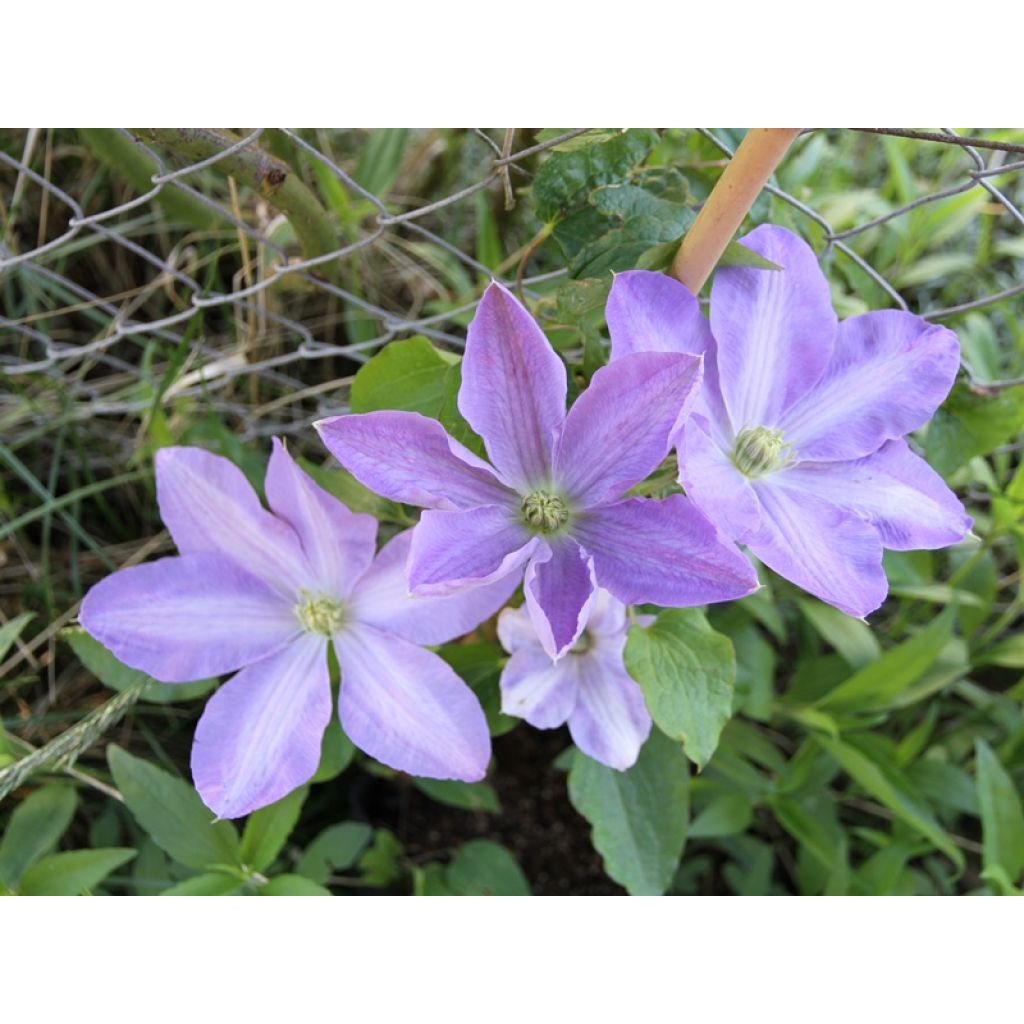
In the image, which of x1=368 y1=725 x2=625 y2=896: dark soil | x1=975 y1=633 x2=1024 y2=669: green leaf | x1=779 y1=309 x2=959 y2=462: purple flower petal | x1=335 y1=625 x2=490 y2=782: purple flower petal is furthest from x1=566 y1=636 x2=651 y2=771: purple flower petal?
x1=975 y1=633 x2=1024 y2=669: green leaf

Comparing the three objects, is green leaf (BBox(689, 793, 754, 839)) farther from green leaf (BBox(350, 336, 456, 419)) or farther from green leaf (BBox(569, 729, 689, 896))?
green leaf (BBox(350, 336, 456, 419))

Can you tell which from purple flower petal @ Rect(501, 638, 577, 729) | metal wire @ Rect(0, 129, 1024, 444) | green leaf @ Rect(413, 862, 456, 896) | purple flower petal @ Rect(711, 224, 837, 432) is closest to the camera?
purple flower petal @ Rect(711, 224, 837, 432)

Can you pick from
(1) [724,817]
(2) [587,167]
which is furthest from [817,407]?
(1) [724,817]

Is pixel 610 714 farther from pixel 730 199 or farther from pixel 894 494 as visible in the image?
pixel 730 199

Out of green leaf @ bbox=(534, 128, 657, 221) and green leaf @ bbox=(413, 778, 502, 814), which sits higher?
green leaf @ bbox=(534, 128, 657, 221)

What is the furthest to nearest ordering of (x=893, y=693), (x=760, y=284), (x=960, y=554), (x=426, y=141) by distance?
(x=426, y=141) → (x=960, y=554) → (x=893, y=693) → (x=760, y=284)

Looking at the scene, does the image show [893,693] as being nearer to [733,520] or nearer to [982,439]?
[982,439]

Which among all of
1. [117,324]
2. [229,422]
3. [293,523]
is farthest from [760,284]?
[229,422]
